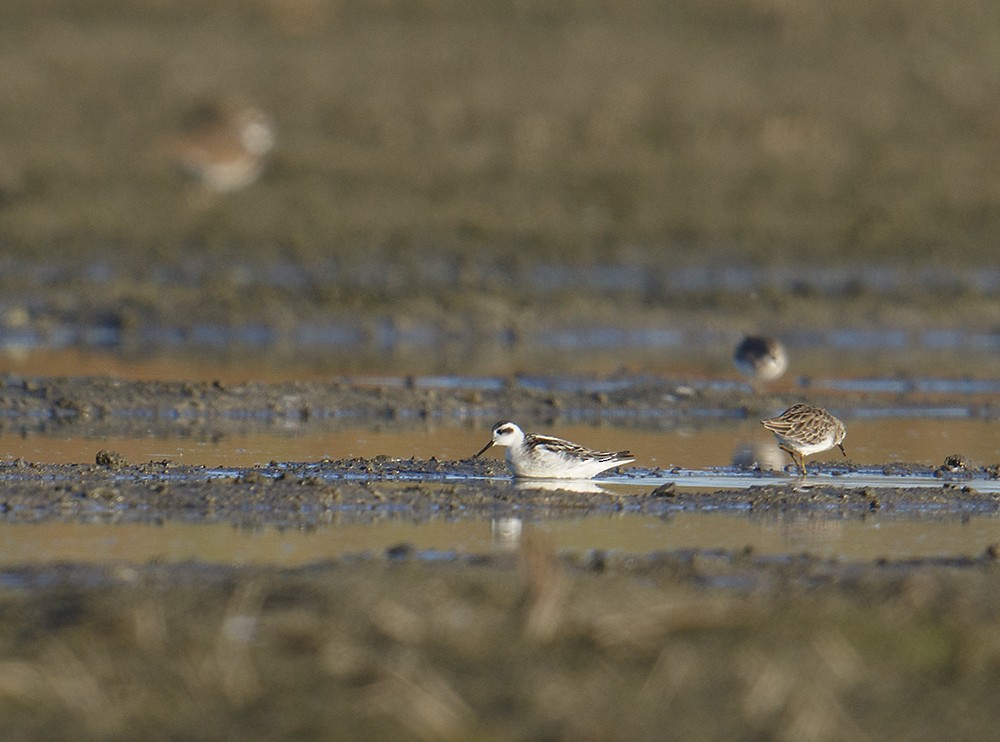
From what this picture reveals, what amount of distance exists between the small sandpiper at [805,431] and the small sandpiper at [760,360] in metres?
3.30

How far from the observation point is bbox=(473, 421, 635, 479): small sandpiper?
11.9m

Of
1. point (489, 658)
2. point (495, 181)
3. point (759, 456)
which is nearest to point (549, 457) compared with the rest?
point (759, 456)

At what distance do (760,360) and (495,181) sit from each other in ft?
31.0

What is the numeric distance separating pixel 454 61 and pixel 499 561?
20.4 metres

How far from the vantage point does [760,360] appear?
→ 1648cm

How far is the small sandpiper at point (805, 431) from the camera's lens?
12.9 metres

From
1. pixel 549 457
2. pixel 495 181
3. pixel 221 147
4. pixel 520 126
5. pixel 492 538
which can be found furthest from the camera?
pixel 520 126

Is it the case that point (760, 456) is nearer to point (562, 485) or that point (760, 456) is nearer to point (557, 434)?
point (557, 434)

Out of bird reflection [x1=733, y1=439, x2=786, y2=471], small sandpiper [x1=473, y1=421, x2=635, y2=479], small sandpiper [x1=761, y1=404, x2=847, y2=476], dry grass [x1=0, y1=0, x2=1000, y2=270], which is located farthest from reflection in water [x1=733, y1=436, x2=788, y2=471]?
dry grass [x1=0, y1=0, x2=1000, y2=270]

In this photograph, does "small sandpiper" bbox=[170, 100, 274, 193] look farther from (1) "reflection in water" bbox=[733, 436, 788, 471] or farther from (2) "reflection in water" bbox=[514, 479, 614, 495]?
(2) "reflection in water" bbox=[514, 479, 614, 495]

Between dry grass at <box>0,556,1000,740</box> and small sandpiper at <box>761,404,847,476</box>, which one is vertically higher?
small sandpiper at <box>761,404,847,476</box>

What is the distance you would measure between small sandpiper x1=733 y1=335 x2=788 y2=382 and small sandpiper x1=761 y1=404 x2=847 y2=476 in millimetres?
3297

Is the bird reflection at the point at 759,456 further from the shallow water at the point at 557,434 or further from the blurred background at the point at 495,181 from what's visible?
the blurred background at the point at 495,181

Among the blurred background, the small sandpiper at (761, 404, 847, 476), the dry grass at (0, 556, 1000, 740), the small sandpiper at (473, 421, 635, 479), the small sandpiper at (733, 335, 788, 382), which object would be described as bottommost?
the dry grass at (0, 556, 1000, 740)
